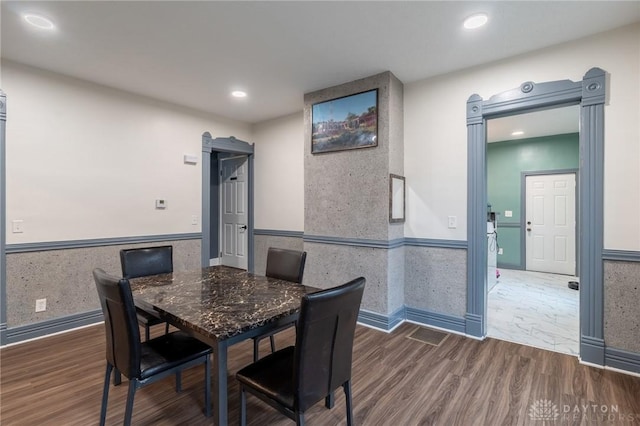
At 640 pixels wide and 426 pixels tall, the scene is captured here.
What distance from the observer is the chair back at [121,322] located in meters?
1.46

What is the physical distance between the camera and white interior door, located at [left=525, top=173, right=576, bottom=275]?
5.63m

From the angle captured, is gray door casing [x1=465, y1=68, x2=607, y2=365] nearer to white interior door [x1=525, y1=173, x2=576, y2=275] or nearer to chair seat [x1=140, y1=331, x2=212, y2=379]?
chair seat [x1=140, y1=331, x2=212, y2=379]

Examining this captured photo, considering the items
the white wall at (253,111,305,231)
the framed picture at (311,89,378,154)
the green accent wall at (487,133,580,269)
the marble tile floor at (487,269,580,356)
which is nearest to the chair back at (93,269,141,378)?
the framed picture at (311,89,378,154)

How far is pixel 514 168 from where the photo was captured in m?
6.18

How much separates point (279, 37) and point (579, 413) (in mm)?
3325

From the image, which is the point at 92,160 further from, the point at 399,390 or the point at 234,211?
the point at 399,390

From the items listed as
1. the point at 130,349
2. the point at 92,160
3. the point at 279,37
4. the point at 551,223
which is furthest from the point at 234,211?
the point at 551,223

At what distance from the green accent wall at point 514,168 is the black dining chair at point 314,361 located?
599cm

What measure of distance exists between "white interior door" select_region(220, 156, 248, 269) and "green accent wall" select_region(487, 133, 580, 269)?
4971mm

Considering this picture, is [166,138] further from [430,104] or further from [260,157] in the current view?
[430,104]

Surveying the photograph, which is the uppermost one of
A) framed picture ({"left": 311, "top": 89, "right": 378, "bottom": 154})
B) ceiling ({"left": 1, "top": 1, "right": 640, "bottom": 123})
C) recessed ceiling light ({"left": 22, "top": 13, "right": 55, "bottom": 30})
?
ceiling ({"left": 1, "top": 1, "right": 640, "bottom": 123})

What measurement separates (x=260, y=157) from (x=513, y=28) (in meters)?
3.58

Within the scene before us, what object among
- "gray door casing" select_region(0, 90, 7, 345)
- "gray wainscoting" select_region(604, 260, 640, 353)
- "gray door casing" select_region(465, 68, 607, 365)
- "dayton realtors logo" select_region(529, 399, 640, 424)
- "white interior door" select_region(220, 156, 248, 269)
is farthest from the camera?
"white interior door" select_region(220, 156, 248, 269)

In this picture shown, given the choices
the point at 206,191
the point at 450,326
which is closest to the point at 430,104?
the point at 450,326
